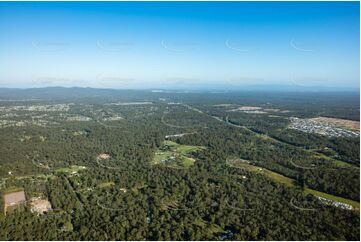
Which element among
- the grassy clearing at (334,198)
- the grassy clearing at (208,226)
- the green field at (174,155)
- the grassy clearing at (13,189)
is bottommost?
the grassy clearing at (334,198)

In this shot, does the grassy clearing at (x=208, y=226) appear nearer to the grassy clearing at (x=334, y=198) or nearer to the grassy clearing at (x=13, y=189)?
the grassy clearing at (x=334, y=198)


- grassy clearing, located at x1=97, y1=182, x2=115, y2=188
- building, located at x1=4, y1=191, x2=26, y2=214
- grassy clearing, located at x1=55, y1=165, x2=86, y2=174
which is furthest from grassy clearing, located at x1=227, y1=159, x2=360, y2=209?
building, located at x1=4, y1=191, x2=26, y2=214

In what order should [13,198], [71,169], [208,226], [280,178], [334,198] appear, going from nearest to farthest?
[208,226]
[13,198]
[334,198]
[280,178]
[71,169]

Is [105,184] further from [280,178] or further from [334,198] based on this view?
[334,198]

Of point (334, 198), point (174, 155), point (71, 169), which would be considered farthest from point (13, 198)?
point (334, 198)

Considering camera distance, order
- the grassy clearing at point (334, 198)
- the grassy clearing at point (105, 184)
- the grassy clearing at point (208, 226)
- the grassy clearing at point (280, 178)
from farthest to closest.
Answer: the grassy clearing at point (105, 184) → the grassy clearing at point (280, 178) → the grassy clearing at point (334, 198) → the grassy clearing at point (208, 226)

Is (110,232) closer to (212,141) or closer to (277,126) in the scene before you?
(212,141)

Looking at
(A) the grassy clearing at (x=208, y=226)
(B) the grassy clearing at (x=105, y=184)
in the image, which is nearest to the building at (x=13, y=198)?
(B) the grassy clearing at (x=105, y=184)

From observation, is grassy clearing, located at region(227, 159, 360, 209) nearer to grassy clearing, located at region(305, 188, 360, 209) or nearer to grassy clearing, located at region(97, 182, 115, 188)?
grassy clearing, located at region(305, 188, 360, 209)
